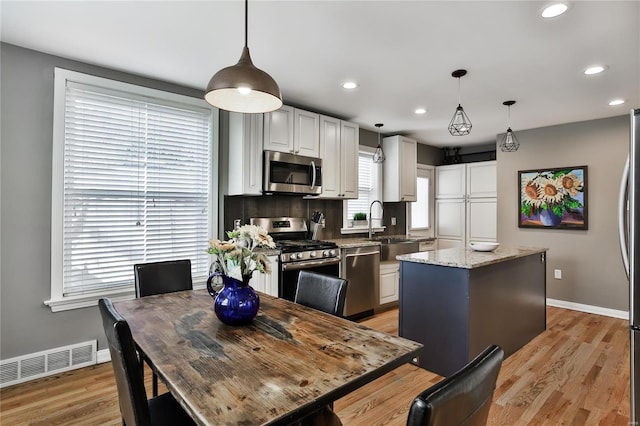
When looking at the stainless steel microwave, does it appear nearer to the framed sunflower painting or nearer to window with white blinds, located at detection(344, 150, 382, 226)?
window with white blinds, located at detection(344, 150, 382, 226)

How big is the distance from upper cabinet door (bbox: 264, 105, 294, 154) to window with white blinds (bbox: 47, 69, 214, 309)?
0.58 metres

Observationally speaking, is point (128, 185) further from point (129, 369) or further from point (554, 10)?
point (554, 10)

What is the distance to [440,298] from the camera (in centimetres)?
270

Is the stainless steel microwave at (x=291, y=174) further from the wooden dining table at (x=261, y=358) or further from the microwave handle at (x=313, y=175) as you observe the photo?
the wooden dining table at (x=261, y=358)

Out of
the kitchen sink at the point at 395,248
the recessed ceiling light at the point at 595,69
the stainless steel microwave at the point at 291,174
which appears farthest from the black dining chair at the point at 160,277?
the recessed ceiling light at the point at 595,69

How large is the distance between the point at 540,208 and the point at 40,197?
5.64 meters

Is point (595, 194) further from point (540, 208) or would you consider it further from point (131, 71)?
point (131, 71)

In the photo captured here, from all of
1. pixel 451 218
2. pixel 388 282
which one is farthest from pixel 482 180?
pixel 388 282

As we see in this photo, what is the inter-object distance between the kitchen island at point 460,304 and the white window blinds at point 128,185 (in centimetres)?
205

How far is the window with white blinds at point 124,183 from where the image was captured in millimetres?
2727

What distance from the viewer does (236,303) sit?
1546 millimetres

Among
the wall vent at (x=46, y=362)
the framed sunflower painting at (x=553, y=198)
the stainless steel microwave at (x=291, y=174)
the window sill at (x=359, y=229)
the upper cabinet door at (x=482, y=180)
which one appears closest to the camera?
the wall vent at (x=46, y=362)

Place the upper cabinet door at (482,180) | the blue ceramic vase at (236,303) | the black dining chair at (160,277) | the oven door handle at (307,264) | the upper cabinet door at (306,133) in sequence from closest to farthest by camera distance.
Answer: the blue ceramic vase at (236,303) < the black dining chair at (160,277) < the oven door handle at (307,264) < the upper cabinet door at (306,133) < the upper cabinet door at (482,180)

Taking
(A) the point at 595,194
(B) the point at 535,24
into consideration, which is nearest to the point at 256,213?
(B) the point at 535,24
